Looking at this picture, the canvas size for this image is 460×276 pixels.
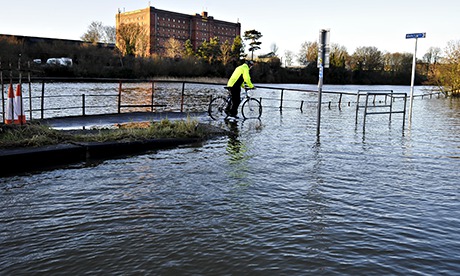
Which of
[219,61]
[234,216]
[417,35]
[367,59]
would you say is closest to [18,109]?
[234,216]

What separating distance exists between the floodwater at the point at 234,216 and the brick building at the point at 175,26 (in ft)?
338

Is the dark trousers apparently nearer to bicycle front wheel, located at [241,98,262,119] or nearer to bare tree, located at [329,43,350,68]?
bicycle front wheel, located at [241,98,262,119]

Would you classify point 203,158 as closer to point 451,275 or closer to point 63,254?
point 63,254

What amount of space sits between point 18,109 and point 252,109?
8.70m

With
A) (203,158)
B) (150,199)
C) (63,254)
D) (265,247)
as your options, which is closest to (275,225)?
(265,247)

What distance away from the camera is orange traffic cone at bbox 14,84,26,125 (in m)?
8.70

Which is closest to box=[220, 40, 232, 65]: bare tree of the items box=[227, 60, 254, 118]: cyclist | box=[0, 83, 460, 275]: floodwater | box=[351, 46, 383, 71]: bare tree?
box=[351, 46, 383, 71]: bare tree

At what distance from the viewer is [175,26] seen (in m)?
120

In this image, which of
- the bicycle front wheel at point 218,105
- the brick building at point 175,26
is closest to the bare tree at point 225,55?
the brick building at point 175,26

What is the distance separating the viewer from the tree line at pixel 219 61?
186 feet

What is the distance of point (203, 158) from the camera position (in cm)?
832

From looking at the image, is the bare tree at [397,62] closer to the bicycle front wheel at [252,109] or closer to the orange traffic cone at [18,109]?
the bicycle front wheel at [252,109]

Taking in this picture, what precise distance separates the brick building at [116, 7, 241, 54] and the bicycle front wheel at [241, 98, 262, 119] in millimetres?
94401

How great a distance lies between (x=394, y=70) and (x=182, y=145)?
11378 centimetres
